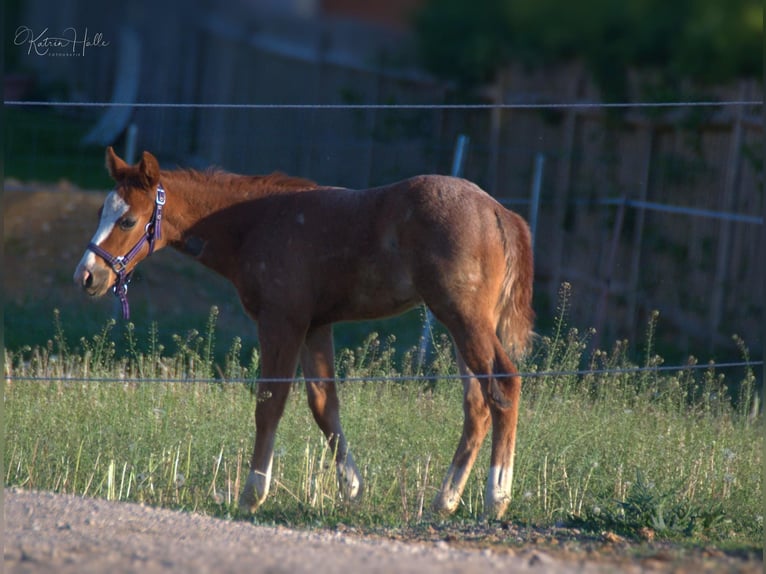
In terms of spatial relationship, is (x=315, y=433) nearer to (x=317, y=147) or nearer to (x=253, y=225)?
(x=253, y=225)

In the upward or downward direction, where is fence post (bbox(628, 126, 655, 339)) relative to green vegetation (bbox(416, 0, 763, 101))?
downward

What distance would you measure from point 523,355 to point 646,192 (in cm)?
557

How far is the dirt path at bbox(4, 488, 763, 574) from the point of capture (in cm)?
412

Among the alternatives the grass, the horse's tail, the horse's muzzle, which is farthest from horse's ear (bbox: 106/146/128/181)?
the horse's tail

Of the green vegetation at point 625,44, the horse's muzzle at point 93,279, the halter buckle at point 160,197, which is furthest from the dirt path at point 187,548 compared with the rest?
the green vegetation at point 625,44

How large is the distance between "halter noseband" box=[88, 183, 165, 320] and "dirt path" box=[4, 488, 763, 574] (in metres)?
1.37

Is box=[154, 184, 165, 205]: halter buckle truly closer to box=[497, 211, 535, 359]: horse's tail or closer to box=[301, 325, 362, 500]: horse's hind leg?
box=[301, 325, 362, 500]: horse's hind leg

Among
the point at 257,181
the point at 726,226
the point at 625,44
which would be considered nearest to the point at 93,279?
the point at 257,181

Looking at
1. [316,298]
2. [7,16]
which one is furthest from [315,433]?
[7,16]

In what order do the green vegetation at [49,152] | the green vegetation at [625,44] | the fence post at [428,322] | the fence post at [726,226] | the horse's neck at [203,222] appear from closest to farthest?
1. the horse's neck at [203,222]
2. the fence post at [428,322]
3. the fence post at [726,226]
4. the green vegetation at [625,44]
5. the green vegetation at [49,152]

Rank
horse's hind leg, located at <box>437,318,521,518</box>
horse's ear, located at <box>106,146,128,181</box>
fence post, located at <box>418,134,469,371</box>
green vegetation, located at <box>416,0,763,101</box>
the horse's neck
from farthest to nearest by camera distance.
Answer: green vegetation, located at <box>416,0,763,101</box>, fence post, located at <box>418,134,469,371</box>, the horse's neck, horse's ear, located at <box>106,146,128,181</box>, horse's hind leg, located at <box>437,318,521,518</box>

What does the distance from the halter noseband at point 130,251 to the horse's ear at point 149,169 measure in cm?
8

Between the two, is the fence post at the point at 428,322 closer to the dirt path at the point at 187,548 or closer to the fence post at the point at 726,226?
the dirt path at the point at 187,548

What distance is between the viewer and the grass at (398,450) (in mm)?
5895
